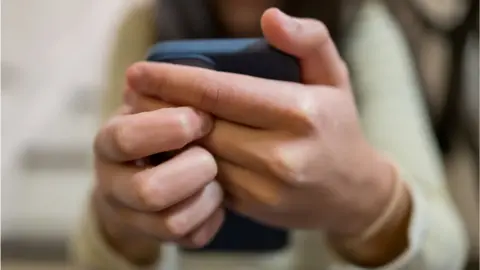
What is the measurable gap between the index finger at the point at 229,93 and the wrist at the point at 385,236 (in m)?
0.13

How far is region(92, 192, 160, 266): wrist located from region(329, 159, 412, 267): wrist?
0.14 metres

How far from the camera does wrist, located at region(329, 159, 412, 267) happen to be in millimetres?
477

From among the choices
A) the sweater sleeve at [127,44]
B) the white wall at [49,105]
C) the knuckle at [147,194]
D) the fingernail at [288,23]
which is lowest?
the white wall at [49,105]

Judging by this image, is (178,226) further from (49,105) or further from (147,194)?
(49,105)

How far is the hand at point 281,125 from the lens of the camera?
38 cm

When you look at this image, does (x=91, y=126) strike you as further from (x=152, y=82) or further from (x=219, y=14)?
(x=152, y=82)

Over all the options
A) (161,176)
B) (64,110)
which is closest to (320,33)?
(161,176)

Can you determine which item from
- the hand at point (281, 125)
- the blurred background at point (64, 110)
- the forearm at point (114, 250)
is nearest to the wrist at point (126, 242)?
the forearm at point (114, 250)

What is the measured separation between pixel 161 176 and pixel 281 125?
0.24 ft

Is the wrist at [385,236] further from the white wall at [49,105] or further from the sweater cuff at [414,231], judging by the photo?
the white wall at [49,105]

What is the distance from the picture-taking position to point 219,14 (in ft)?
2.19

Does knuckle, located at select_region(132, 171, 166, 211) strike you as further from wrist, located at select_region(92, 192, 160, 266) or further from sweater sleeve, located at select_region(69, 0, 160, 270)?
sweater sleeve, located at select_region(69, 0, 160, 270)

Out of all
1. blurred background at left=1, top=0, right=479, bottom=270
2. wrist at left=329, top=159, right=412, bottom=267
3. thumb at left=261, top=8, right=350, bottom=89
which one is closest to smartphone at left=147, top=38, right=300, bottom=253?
thumb at left=261, top=8, right=350, bottom=89

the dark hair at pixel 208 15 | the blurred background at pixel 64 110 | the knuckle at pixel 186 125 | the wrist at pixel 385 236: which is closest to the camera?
the knuckle at pixel 186 125
